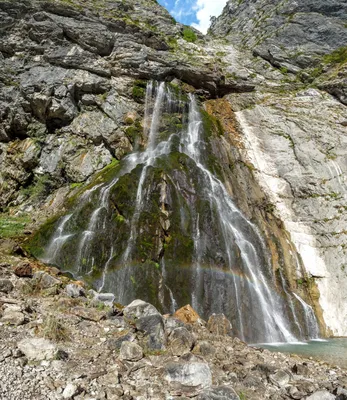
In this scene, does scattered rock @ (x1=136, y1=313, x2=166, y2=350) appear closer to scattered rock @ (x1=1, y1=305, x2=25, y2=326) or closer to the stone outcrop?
scattered rock @ (x1=1, y1=305, x2=25, y2=326)

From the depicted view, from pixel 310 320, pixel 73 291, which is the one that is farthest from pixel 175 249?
pixel 310 320

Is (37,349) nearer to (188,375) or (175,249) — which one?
(188,375)

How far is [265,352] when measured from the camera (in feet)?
23.6

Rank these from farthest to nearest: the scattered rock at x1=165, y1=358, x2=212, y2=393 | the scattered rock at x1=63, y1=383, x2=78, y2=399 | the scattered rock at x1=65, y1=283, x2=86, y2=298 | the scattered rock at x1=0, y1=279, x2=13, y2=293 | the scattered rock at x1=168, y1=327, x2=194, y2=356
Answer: the scattered rock at x1=65, y1=283, x2=86, y2=298
the scattered rock at x1=0, y1=279, x2=13, y2=293
the scattered rock at x1=168, y1=327, x2=194, y2=356
the scattered rock at x1=165, y1=358, x2=212, y2=393
the scattered rock at x1=63, y1=383, x2=78, y2=399

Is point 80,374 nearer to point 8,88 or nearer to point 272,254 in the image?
point 272,254

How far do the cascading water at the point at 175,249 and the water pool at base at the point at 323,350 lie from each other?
112 cm

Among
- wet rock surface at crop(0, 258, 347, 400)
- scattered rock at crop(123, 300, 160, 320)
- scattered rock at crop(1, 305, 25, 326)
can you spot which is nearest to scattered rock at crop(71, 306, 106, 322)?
wet rock surface at crop(0, 258, 347, 400)

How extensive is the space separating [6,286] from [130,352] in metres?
3.26

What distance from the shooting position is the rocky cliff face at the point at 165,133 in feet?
51.5

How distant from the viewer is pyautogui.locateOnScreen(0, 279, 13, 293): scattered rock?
6882mm

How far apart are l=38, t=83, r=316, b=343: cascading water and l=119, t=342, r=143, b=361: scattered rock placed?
5797mm

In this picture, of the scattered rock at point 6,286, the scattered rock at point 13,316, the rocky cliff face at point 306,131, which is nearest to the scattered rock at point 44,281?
the scattered rock at point 6,286

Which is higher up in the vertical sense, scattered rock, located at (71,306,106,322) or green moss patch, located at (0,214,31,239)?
green moss patch, located at (0,214,31,239)

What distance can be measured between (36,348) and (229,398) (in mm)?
2855
